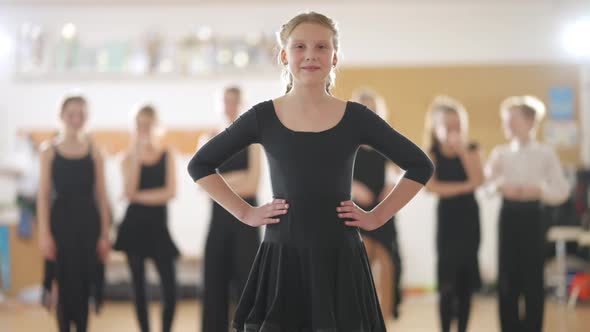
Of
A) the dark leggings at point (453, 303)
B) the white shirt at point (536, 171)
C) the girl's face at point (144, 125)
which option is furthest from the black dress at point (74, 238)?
the white shirt at point (536, 171)

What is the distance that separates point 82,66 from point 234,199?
5.43 meters

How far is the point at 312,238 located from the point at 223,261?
1.57 meters

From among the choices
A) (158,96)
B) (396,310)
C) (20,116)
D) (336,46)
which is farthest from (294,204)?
(20,116)

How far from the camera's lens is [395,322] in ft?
16.6

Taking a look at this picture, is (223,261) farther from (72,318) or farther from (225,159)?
(225,159)

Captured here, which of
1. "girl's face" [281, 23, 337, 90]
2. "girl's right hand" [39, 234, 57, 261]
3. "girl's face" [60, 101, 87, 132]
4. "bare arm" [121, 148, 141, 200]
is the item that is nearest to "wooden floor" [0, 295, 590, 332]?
"bare arm" [121, 148, 141, 200]

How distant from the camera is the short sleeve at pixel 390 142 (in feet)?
5.62

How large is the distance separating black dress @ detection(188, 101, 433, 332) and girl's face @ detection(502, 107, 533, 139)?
2188mm

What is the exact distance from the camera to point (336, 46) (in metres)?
1.79

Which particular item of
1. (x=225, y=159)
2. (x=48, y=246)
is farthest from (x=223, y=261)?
(x=225, y=159)

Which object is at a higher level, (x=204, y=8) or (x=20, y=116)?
(x=204, y=8)

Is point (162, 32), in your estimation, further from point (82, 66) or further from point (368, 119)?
point (368, 119)

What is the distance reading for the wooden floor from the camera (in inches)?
185

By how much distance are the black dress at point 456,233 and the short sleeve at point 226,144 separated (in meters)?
2.26
